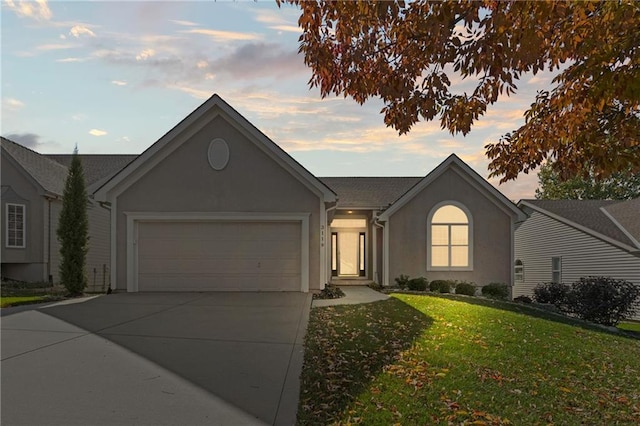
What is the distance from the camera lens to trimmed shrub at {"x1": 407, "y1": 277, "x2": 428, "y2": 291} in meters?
17.8

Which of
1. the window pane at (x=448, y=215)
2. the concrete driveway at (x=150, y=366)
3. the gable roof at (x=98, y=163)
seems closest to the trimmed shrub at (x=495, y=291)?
the window pane at (x=448, y=215)

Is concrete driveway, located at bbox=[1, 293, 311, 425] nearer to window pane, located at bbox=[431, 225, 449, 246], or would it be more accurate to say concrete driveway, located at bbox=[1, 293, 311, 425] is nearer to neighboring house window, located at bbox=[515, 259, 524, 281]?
window pane, located at bbox=[431, 225, 449, 246]

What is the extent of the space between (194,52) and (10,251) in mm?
13924

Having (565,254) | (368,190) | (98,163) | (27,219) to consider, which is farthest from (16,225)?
(565,254)

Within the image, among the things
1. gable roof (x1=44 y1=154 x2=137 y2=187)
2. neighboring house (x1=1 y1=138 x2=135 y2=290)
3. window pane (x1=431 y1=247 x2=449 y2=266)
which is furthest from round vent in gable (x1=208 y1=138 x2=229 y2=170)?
gable roof (x1=44 y1=154 x2=137 y2=187)

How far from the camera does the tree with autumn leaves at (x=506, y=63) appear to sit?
4777 mm

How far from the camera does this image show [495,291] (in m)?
17.7

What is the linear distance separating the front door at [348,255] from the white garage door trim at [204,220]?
7919 millimetres

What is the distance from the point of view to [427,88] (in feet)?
19.8

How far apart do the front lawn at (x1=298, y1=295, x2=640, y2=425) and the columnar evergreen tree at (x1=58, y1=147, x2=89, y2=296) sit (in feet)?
29.2

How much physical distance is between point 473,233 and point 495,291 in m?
2.34

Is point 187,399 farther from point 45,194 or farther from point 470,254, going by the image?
point 45,194

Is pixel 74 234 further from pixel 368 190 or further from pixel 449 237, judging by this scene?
pixel 449 237

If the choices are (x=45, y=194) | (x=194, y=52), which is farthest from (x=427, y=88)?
(x=45, y=194)
